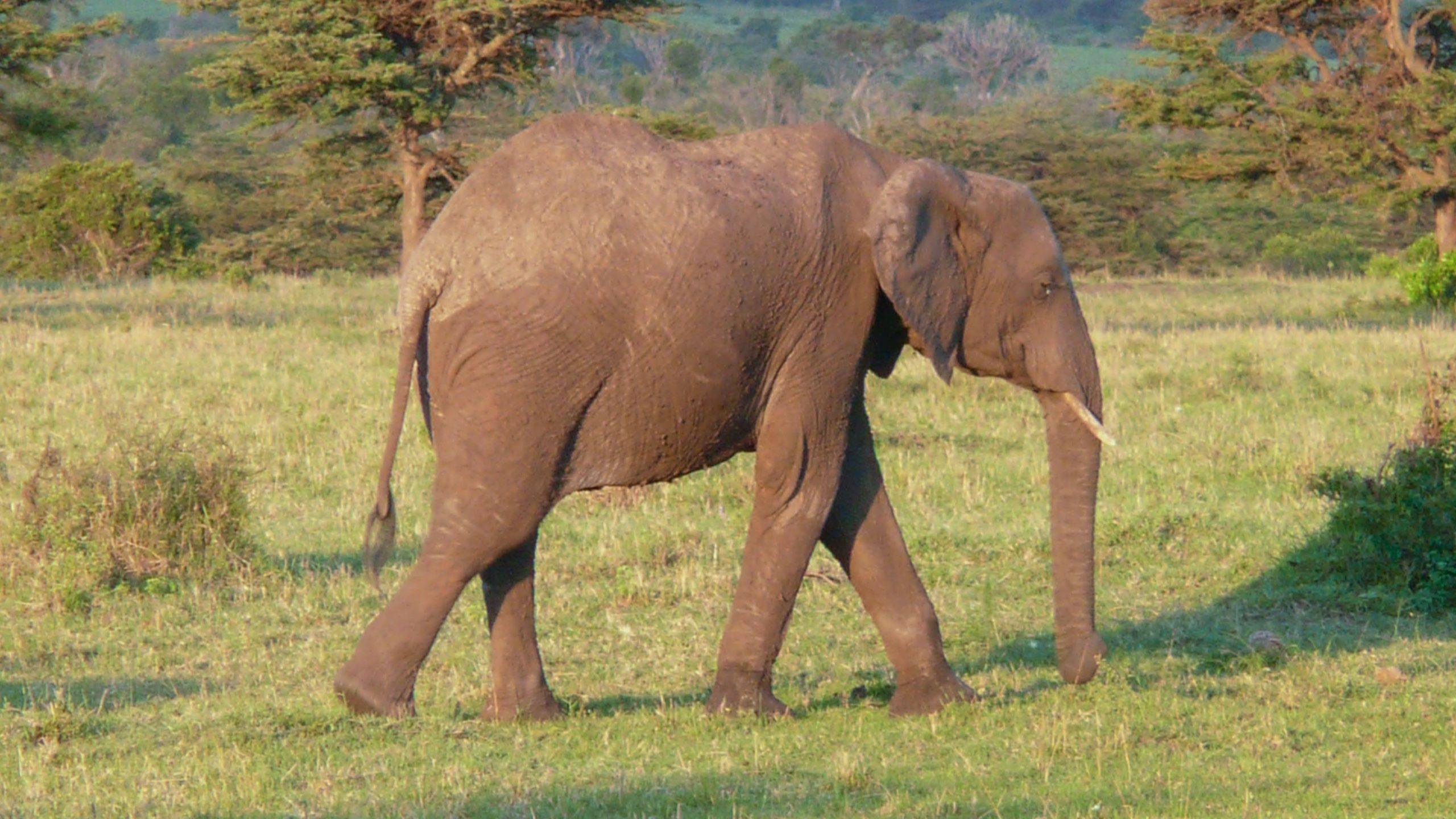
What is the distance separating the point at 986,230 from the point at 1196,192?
3701 centimetres

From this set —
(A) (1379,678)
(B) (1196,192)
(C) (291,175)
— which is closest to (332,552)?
(A) (1379,678)

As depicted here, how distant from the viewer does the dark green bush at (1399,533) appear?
27.7ft

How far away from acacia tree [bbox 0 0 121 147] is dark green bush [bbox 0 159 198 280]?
5.03 metres

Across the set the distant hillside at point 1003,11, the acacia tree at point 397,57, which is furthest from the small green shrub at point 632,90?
the distant hillside at point 1003,11

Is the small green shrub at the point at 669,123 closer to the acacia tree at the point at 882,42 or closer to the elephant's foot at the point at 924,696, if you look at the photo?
the elephant's foot at the point at 924,696

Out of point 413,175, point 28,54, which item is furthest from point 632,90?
point 28,54

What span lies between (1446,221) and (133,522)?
19306 millimetres

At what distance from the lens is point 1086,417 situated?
21.4 feet

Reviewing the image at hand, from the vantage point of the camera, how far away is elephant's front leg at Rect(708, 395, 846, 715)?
20.2ft

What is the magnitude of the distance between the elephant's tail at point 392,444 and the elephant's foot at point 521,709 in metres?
0.59

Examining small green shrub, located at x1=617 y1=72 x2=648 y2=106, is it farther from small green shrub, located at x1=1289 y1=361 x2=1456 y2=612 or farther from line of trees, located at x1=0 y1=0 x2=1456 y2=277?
small green shrub, located at x1=1289 y1=361 x2=1456 y2=612

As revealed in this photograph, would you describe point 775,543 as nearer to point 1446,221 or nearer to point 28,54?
point 28,54

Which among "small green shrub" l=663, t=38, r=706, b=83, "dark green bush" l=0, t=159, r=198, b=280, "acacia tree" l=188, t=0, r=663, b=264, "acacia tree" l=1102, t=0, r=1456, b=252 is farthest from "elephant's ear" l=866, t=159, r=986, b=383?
"small green shrub" l=663, t=38, r=706, b=83

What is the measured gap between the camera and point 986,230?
649cm
